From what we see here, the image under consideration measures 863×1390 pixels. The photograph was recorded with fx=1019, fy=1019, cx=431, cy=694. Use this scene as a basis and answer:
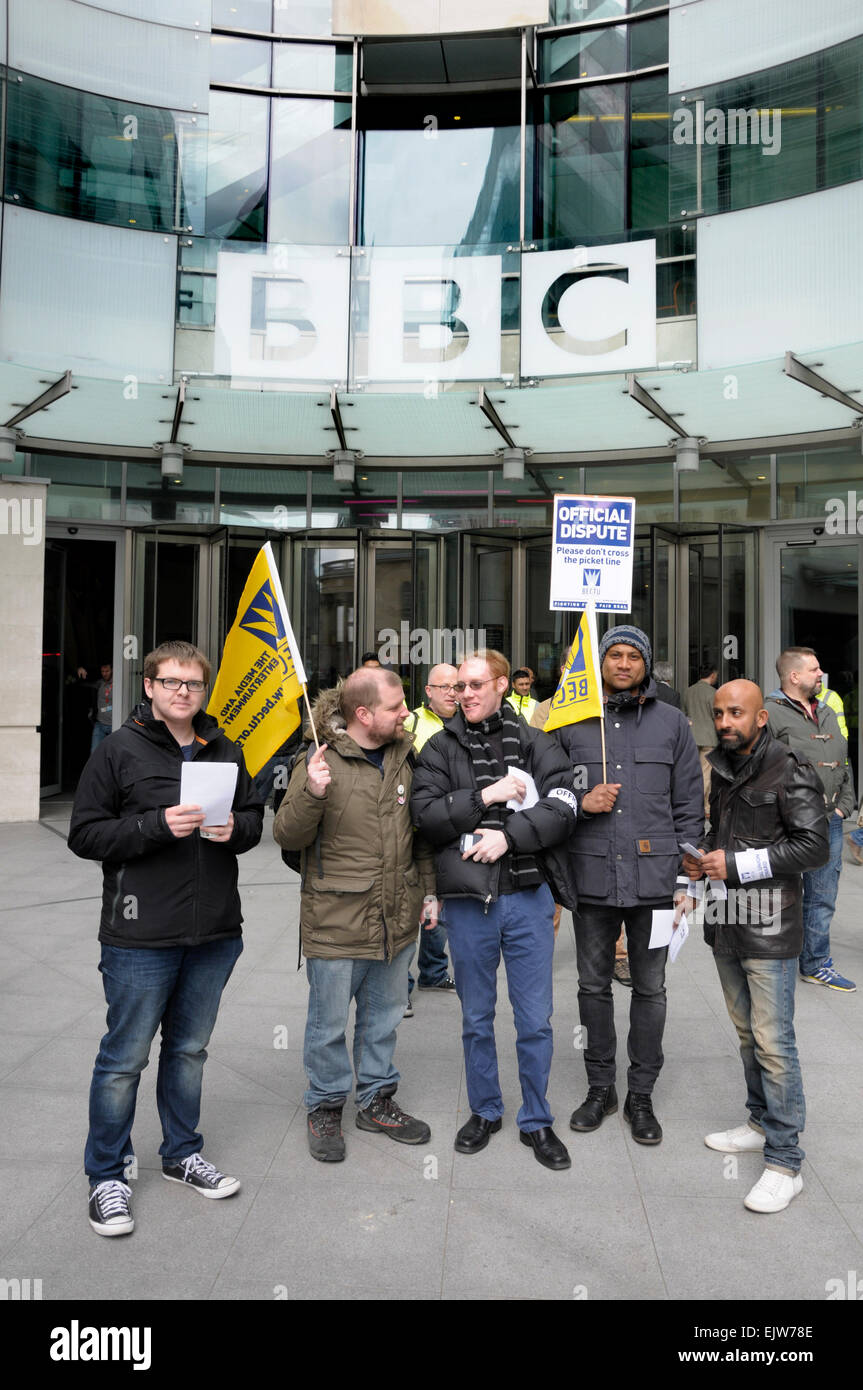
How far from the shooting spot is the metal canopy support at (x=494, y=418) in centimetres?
1073

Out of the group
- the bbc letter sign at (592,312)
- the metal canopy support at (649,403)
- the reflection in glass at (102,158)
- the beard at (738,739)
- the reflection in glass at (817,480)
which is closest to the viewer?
the beard at (738,739)

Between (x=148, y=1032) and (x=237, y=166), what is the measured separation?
14.3m

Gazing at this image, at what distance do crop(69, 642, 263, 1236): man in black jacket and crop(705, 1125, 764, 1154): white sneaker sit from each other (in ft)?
6.22

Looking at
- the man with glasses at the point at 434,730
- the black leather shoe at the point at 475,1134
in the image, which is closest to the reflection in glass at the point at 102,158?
the man with glasses at the point at 434,730

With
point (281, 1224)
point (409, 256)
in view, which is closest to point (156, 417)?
point (409, 256)

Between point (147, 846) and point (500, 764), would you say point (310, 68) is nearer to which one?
point (500, 764)

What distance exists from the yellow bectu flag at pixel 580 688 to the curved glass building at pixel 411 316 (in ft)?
21.9

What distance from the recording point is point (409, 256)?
13781 millimetres

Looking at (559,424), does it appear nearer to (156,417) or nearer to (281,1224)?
(156,417)

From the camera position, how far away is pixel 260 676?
408cm

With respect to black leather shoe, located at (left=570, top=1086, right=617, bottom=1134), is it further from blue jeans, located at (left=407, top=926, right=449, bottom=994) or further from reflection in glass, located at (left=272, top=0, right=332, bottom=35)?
reflection in glass, located at (left=272, top=0, right=332, bottom=35)

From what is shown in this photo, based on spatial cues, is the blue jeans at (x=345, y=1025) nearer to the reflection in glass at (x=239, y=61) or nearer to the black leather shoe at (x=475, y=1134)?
the black leather shoe at (x=475, y=1134)

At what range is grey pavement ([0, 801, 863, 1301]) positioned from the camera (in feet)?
10.2

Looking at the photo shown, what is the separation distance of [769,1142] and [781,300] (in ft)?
36.3
